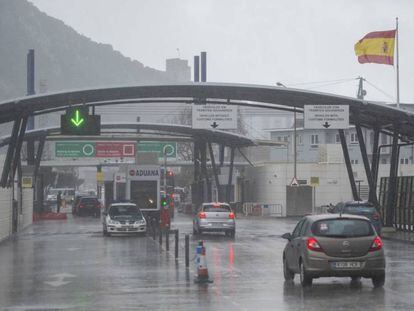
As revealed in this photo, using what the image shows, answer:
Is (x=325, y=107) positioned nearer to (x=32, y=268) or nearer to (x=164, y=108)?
(x=32, y=268)

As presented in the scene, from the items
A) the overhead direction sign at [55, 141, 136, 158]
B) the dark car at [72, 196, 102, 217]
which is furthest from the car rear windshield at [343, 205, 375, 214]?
the overhead direction sign at [55, 141, 136, 158]

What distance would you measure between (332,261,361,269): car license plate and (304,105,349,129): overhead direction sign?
23.6 metres

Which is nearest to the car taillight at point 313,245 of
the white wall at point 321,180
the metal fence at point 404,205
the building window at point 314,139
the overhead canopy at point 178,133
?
the metal fence at point 404,205

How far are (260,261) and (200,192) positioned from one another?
4872cm

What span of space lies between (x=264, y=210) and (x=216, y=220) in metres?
34.3

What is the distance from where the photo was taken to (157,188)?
173 feet

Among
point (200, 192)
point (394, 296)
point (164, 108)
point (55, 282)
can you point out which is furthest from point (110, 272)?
point (164, 108)

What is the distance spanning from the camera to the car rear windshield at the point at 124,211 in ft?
141

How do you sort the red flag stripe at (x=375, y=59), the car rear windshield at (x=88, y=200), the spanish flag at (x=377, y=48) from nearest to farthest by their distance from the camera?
the red flag stripe at (x=375, y=59) → the spanish flag at (x=377, y=48) → the car rear windshield at (x=88, y=200)

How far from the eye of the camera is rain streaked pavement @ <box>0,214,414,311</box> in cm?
1585

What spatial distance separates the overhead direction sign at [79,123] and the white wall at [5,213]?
6.36 m

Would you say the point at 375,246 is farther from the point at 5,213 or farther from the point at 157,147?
the point at 157,147

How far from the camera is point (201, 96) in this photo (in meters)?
41.5

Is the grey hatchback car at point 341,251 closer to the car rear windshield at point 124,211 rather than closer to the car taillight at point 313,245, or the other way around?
the car taillight at point 313,245
